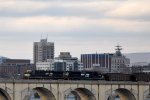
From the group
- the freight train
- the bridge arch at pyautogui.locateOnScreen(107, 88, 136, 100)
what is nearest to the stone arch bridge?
the bridge arch at pyautogui.locateOnScreen(107, 88, 136, 100)

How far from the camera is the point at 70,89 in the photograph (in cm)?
13450

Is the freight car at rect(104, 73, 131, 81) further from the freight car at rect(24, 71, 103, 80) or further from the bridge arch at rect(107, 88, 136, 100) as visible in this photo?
the bridge arch at rect(107, 88, 136, 100)

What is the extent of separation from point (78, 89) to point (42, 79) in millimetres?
8638

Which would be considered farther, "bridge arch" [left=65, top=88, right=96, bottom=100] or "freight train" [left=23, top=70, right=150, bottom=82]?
"freight train" [left=23, top=70, right=150, bottom=82]

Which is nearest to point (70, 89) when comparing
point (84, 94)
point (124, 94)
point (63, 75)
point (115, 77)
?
point (84, 94)

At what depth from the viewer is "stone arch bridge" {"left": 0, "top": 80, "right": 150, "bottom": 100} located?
125 metres

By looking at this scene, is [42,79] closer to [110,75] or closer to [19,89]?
[19,89]

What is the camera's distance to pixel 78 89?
14012 centimetres

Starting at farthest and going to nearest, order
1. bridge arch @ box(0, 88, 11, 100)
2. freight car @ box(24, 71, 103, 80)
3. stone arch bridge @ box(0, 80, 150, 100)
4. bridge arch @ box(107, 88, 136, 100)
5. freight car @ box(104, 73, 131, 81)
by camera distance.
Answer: freight car @ box(104, 73, 131, 81) → bridge arch @ box(107, 88, 136, 100) → freight car @ box(24, 71, 103, 80) → stone arch bridge @ box(0, 80, 150, 100) → bridge arch @ box(0, 88, 11, 100)

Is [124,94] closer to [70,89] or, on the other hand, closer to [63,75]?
[63,75]

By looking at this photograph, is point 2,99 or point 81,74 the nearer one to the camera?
point 2,99

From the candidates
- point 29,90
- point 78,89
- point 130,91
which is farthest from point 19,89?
point 130,91

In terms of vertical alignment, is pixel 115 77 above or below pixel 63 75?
below

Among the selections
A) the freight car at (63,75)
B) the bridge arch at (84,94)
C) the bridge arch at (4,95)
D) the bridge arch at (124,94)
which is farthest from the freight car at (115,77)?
the bridge arch at (4,95)
